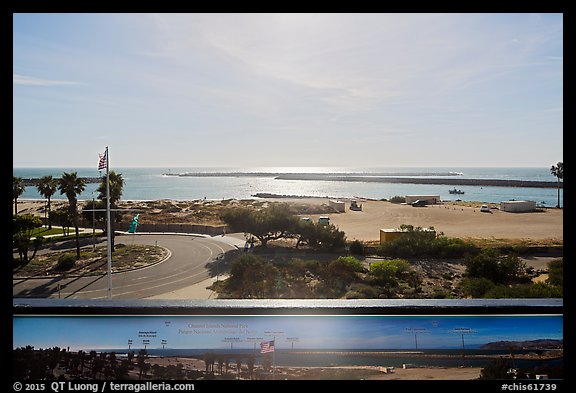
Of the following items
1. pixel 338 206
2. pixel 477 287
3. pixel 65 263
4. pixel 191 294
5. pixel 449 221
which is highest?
pixel 338 206

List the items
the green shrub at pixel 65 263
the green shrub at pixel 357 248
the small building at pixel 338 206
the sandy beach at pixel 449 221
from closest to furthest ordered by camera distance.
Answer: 1. the green shrub at pixel 65 263
2. the green shrub at pixel 357 248
3. the sandy beach at pixel 449 221
4. the small building at pixel 338 206

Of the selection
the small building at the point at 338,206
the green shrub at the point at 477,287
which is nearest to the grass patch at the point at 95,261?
the green shrub at the point at 477,287

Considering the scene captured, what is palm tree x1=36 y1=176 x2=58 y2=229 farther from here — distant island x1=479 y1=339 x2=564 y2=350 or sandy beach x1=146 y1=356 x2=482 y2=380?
distant island x1=479 y1=339 x2=564 y2=350

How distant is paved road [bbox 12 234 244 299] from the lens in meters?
9.02

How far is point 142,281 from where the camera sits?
1002 cm

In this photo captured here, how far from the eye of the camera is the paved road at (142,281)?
902 cm

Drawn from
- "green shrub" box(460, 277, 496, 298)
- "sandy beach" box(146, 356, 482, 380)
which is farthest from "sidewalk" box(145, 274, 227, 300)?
"sandy beach" box(146, 356, 482, 380)

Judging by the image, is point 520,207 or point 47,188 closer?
point 47,188

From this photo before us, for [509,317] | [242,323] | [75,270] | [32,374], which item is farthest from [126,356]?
[75,270]

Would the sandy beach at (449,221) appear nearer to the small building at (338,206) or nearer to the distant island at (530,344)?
the small building at (338,206)

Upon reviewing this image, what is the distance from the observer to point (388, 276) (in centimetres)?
955

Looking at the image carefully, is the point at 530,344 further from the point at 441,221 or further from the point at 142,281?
the point at 441,221

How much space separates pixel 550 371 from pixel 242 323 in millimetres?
2021

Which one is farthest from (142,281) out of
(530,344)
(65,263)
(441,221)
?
(441,221)
